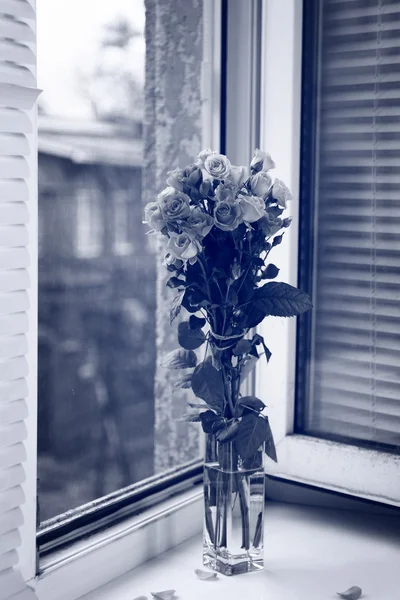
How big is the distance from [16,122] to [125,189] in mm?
517

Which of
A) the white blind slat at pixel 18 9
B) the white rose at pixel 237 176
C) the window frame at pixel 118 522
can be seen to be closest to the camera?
the white blind slat at pixel 18 9

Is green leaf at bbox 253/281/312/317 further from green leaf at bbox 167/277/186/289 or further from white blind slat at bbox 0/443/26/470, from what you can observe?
white blind slat at bbox 0/443/26/470

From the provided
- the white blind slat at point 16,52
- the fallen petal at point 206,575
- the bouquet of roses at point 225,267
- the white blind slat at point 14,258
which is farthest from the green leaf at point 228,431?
the white blind slat at point 16,52

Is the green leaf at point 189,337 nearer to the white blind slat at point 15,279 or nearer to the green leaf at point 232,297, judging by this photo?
the green leaf at point 232,297

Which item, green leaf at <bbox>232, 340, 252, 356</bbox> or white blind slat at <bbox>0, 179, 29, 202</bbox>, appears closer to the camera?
white blind slat at <bbox>0, 179, 29, 202</bbox>

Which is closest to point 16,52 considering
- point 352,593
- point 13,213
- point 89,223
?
point 13,213

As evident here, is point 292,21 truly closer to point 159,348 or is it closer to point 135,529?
point 159,348

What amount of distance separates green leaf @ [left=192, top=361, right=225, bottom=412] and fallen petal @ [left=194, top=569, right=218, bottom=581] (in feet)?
1.06

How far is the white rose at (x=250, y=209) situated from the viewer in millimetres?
1261

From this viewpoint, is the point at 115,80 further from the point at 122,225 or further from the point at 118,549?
the point at 118,549

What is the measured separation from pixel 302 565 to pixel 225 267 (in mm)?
617

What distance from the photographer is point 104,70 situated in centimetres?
152

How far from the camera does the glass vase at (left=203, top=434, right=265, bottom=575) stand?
1.38 m

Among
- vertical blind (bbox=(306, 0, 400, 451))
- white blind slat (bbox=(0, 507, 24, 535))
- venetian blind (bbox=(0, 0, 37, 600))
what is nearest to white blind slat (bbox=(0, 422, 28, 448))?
venetian blind (bbox=(0, 0, 37, 600))
